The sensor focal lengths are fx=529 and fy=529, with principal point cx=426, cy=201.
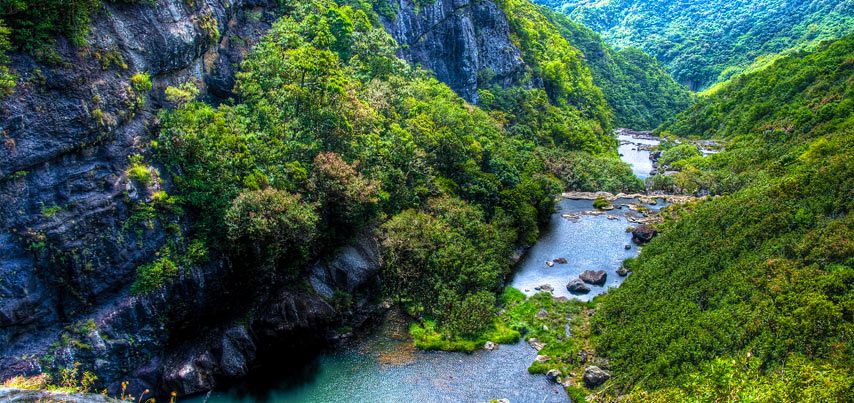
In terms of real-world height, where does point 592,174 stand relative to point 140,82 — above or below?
below

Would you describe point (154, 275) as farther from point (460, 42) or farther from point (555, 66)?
point (555, 66)

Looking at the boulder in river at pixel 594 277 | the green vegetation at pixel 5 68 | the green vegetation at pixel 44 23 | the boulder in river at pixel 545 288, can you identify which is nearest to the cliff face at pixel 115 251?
the green vegetation at pixel 5 68

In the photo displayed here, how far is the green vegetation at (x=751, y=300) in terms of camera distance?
32.8 m

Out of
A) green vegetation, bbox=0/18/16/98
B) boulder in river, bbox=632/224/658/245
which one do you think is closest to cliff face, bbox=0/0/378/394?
green vegetation, bbox=0/18/16/98

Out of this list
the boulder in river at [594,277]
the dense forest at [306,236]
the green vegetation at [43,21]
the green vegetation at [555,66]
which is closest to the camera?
the green vegetation at [43,21]

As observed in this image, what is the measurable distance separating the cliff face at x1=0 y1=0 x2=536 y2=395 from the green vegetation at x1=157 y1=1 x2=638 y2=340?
2.81 m

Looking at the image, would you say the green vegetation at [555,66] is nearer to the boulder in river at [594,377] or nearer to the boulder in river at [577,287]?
the boulder in river at [577,287]

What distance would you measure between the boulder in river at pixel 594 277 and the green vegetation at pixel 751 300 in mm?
4125

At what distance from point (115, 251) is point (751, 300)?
49.4 meters

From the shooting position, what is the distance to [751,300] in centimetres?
4212

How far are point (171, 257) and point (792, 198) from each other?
56725 mm

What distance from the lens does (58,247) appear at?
120 feet

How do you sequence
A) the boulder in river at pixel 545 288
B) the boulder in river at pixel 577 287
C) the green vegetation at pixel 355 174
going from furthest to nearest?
the boulder in river at pixel 545 288, the boulder in river at pixel 577 287, the green vegetation at pixel 355 174

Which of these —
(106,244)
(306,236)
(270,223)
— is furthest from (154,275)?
(306,236)
